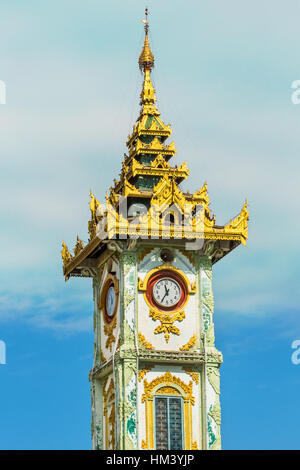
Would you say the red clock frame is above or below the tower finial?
below

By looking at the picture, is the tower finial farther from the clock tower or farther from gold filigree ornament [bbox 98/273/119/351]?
gold filigree ornament [bbox 98/273/119/351]

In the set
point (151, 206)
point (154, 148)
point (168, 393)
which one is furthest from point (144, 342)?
point (154, 148)

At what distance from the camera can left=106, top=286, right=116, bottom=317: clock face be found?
216 ft

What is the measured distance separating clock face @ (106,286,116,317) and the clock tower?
4 cm

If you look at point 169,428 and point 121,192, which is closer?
point 169,428

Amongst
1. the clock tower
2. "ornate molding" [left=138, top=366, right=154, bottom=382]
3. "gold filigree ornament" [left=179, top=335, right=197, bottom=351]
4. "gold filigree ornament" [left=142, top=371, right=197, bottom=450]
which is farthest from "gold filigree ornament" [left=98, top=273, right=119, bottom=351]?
"gold filigree ornament" [left=179, top=335, right=197, bottom=351]

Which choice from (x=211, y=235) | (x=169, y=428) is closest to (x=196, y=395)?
(x=169, y=428)

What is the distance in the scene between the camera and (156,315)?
64.4 metres

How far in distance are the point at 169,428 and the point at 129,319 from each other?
458 centimetres

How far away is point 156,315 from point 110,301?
270 centimetres

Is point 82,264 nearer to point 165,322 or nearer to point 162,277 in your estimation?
point 162,277

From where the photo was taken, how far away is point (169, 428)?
6322cm
